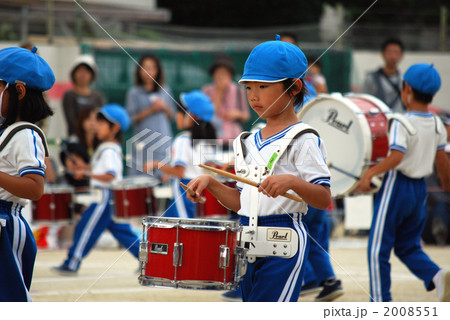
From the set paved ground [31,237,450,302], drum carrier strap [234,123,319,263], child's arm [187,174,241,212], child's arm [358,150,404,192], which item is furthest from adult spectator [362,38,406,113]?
drum carrier strap [234,123,319,263]

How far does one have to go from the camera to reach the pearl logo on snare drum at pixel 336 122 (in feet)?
20.0

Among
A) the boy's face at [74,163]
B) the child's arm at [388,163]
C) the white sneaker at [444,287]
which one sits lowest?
the white sneaker at [444,287]

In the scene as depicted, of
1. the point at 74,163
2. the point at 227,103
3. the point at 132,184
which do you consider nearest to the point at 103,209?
the point at 132,184

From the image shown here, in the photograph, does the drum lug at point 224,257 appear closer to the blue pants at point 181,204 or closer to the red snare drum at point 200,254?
the red snare drum at point 200,254

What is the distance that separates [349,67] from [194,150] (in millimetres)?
6793

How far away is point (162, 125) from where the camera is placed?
10.9 metres

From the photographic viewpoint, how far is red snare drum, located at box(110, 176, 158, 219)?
8.12 m

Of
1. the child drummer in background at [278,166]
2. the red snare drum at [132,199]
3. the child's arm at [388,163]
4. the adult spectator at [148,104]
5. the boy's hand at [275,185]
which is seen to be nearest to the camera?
the boy's hand at [275,185]

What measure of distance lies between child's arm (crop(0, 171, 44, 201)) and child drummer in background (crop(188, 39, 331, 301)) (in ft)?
2.41

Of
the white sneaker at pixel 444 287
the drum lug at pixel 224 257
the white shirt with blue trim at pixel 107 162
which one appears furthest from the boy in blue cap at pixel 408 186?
the white shirt with blue trim at pixel 107 162

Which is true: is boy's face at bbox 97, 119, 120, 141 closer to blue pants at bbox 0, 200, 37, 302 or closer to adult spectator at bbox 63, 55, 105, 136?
adult spectator at bbox 63, 55, 105, 136

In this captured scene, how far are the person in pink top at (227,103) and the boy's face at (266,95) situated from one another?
6.20 metres

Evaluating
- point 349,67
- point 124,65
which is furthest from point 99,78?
point 349,67

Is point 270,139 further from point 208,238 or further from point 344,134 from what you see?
point 344,134
